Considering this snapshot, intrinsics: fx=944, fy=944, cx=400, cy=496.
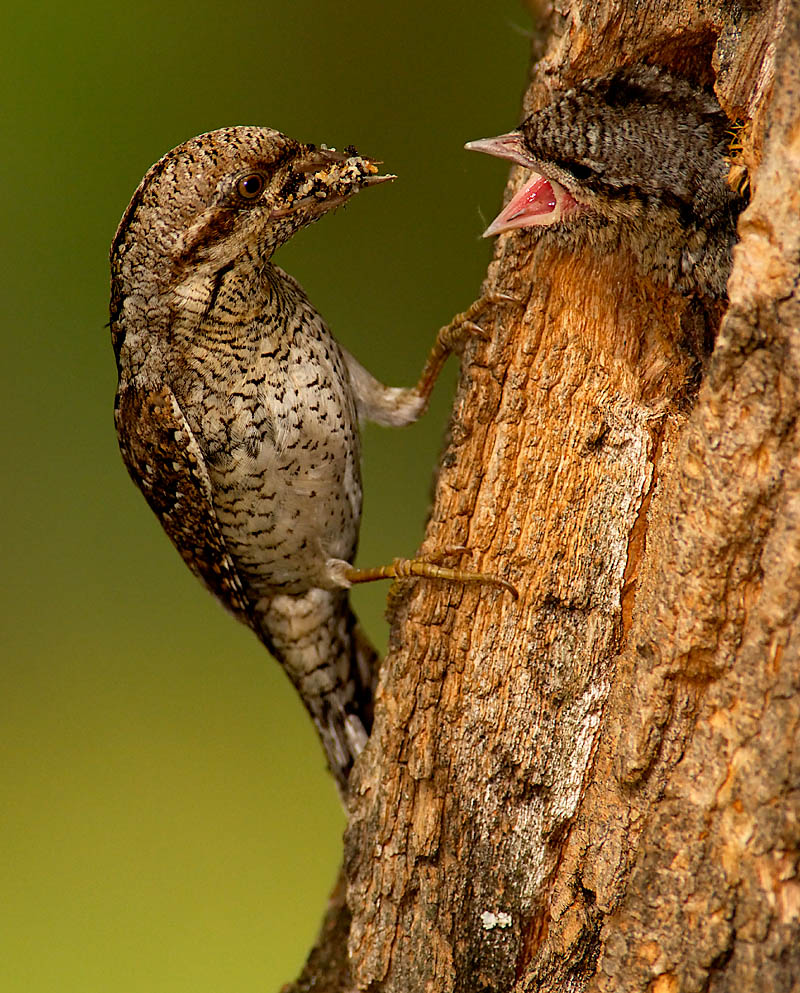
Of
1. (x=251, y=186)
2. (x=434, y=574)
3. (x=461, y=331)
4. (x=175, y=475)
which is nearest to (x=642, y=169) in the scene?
(x=461, y=331)

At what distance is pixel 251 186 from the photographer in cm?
192

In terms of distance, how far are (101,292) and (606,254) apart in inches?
96.2

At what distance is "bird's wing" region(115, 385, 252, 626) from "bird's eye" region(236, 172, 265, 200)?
1.52ft

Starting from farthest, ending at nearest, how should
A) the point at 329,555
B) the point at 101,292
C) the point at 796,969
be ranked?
the point at 101,292
the point at 329,555
the point at 796,969

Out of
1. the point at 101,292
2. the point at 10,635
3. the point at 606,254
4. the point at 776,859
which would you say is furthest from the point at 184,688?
the point at 776,859

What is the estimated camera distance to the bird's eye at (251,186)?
190 cm

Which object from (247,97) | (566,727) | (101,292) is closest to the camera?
(566,727)

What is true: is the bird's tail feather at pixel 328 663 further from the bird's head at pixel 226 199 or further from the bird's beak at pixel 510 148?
the bird's beak at pixel 510 148

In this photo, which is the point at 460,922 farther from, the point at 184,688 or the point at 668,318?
the point at 184,688

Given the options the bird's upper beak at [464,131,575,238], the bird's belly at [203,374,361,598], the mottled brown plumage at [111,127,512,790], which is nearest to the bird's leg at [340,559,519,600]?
the mottled brown plumage at [111,127,512,790]

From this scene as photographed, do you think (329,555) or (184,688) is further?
(184,688)

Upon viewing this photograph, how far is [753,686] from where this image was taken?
1345 mm

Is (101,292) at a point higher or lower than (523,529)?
higher

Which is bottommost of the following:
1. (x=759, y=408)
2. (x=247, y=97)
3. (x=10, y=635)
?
(x=10, y=635)
